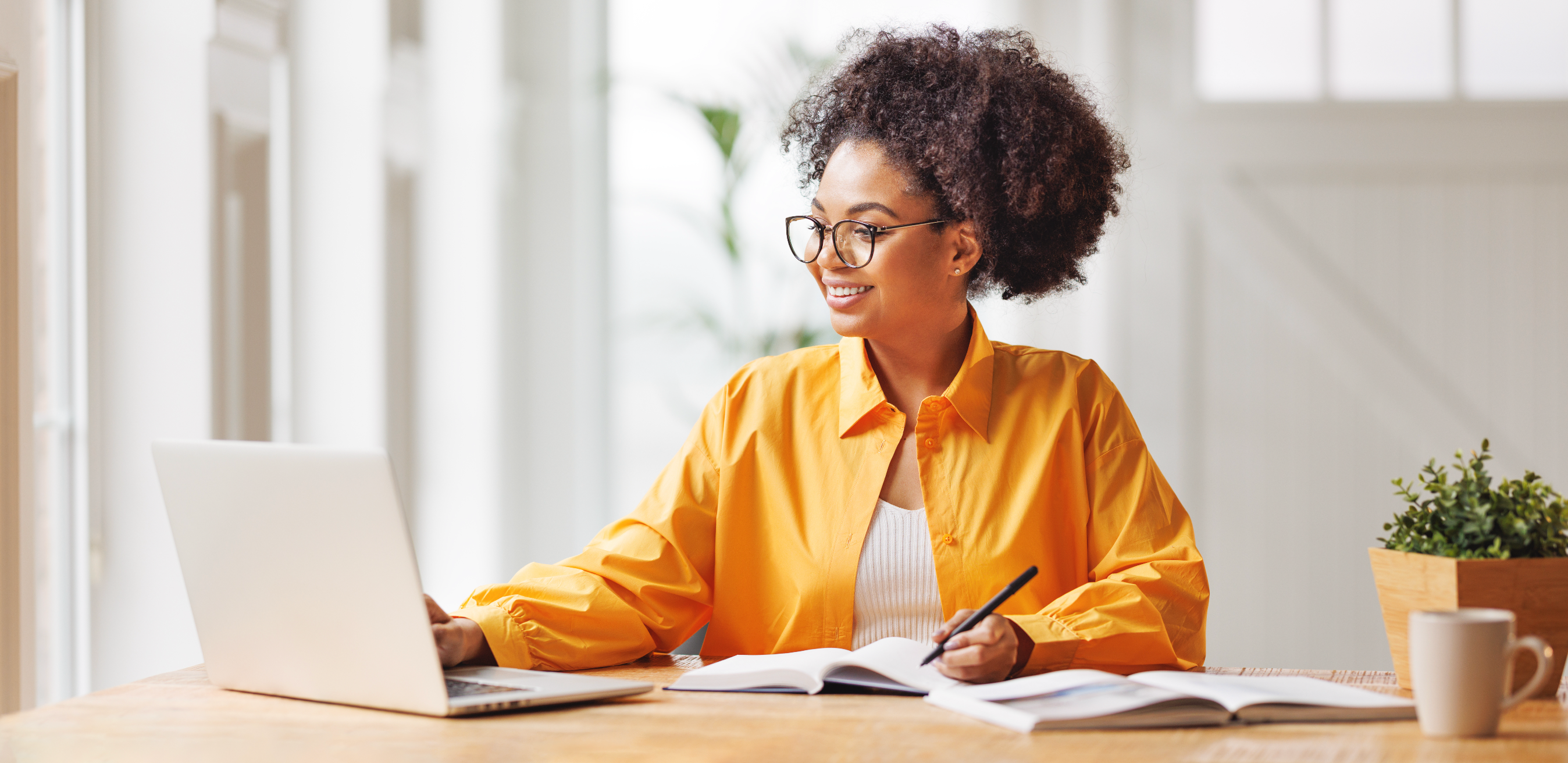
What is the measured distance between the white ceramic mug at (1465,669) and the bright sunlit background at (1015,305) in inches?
65.3

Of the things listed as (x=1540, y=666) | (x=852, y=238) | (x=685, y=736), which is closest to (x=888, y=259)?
(x=852, y=238)

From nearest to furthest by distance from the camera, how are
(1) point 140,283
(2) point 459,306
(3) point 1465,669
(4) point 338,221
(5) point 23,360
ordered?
(3) point 1465,669, (5) point 23,360, (1) point 140,283, (4) point 338,221, (2) point 459,306

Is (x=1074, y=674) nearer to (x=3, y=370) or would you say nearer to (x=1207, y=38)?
(x=3, y=370)

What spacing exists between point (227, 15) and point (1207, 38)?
7.49 feet

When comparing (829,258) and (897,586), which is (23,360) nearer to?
(829,258)

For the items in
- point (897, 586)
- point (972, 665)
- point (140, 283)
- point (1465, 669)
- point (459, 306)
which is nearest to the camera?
point (1465, 669)

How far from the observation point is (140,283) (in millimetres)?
2023

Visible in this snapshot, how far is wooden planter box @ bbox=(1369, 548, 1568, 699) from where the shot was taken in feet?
3.51

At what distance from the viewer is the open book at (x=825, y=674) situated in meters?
1.14

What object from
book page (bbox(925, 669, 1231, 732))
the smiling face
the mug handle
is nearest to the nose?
the smiling face

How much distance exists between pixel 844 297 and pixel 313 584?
2.39 feet

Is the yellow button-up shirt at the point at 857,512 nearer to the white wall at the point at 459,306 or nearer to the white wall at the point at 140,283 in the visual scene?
the white wall at the point at 140,283

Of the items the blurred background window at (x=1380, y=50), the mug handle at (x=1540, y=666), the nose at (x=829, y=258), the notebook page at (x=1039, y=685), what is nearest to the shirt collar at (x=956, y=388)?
the nose at (x=829, y=258)

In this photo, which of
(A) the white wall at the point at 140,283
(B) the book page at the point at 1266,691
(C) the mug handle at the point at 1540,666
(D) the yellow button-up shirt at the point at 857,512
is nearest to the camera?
(C) the mug handle at the point at 1540,666
